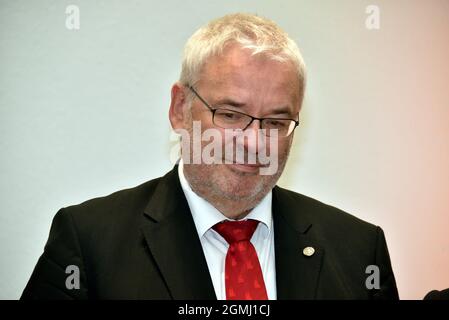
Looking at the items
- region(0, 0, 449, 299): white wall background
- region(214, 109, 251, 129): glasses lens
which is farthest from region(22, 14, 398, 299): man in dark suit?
region(0, 0, 449, 299): white wall background

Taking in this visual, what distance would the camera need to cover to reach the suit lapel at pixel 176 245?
1.70 meters

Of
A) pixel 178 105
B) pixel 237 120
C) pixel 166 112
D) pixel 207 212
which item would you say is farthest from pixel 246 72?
pixel 166 112

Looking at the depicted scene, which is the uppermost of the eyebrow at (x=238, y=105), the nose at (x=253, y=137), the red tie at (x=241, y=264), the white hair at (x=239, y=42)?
the white hair at (x=239, y=42)

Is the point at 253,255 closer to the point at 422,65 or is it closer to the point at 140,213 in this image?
the point at 140,213

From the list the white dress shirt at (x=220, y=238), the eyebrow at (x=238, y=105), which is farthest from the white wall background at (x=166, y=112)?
the eyebrow at (x=238, y=105)

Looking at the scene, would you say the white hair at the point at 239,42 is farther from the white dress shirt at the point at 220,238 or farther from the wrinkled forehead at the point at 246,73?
the white dress shirt at the point at 220,238

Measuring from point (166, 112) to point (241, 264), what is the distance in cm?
87

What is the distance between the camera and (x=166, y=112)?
96.0 inches

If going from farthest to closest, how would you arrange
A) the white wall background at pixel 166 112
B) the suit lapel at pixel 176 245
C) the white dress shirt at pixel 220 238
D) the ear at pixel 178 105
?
1. the white wall background at pixel 166 112
2. the ear at pixel 178 105
3. the white dress shirt at pixel 220 238
4. the suit lapel at pixel 176 245

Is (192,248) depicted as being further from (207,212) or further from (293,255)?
(293,255)

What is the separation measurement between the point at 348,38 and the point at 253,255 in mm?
1225

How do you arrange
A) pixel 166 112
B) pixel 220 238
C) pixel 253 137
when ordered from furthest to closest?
pixel 166 112 < pixel 220 238 < pixel 253 137

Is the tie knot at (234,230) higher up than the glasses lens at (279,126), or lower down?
lower down
